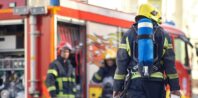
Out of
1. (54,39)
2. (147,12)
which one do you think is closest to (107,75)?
(54,39)

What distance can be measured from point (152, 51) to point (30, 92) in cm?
306

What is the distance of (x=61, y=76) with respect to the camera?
7969mm

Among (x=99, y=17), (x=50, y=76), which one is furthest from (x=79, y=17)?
(x=50, y=76)

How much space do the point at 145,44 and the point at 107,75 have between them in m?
3.99

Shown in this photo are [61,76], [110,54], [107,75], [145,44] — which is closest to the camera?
[145,44]

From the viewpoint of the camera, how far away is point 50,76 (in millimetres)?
7773

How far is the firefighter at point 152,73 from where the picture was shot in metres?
5.47

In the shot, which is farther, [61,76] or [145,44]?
[61,76]

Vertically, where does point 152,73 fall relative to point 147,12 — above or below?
below

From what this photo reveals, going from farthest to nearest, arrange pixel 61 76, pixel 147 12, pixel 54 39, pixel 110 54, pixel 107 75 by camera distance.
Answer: pixel 110 54, pixel 107 75, pixel 54 39, pixel 61 76, pixel 147 12

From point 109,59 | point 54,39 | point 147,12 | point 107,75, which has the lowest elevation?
point 107,75

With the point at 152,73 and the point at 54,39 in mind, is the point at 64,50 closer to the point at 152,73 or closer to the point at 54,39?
the point at 54,39

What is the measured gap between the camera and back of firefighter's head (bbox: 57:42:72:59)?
7961 mm

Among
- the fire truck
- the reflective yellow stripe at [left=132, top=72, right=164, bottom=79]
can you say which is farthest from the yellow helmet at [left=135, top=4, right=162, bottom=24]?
the fire truck
